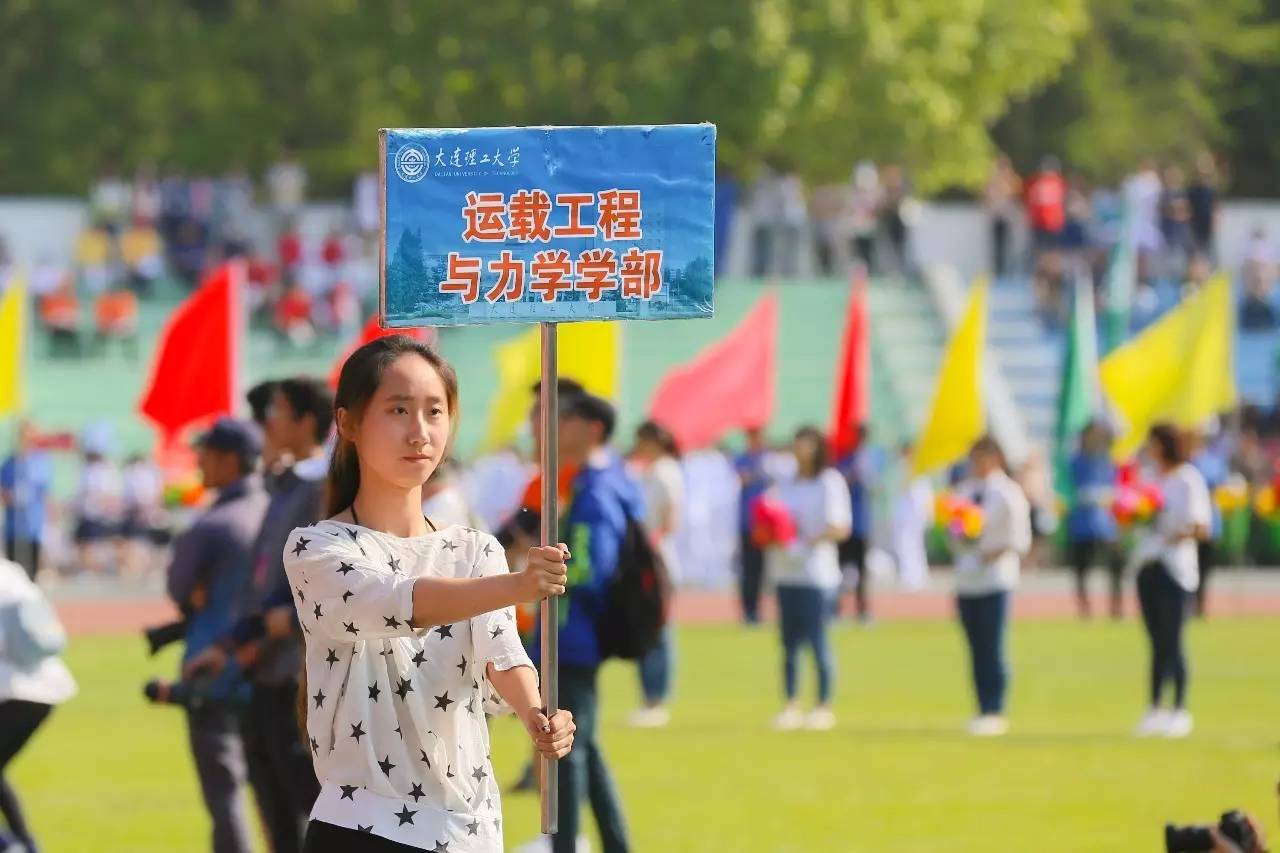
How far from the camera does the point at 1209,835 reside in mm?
5391

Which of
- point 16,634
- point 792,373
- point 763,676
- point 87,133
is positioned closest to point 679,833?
point 16,634

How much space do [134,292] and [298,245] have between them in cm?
278

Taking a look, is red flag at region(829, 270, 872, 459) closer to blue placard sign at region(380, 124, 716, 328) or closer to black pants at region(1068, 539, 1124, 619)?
black pants at region(1068, 539, 1124, 619)

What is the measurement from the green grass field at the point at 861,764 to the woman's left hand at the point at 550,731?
6.15 meters

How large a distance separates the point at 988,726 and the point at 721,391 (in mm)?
12130

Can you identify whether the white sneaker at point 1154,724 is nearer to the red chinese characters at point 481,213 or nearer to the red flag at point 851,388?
the red chinese characters at point 481,213

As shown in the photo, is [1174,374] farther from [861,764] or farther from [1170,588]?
[861,764]

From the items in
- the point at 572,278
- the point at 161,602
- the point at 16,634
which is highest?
the point at 572,278

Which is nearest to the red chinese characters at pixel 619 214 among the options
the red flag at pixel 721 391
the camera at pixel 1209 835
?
the camera at pixel 1209 835

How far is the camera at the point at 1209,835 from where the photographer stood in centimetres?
538

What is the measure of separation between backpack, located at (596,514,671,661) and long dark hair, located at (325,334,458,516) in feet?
14.3

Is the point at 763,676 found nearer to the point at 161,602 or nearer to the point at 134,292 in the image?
the point at 161,602

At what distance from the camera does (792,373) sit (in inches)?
1718

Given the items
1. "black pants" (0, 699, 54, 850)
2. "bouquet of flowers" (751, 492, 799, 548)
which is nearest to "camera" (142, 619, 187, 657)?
"black pants" (0, 699, 54, 850)
